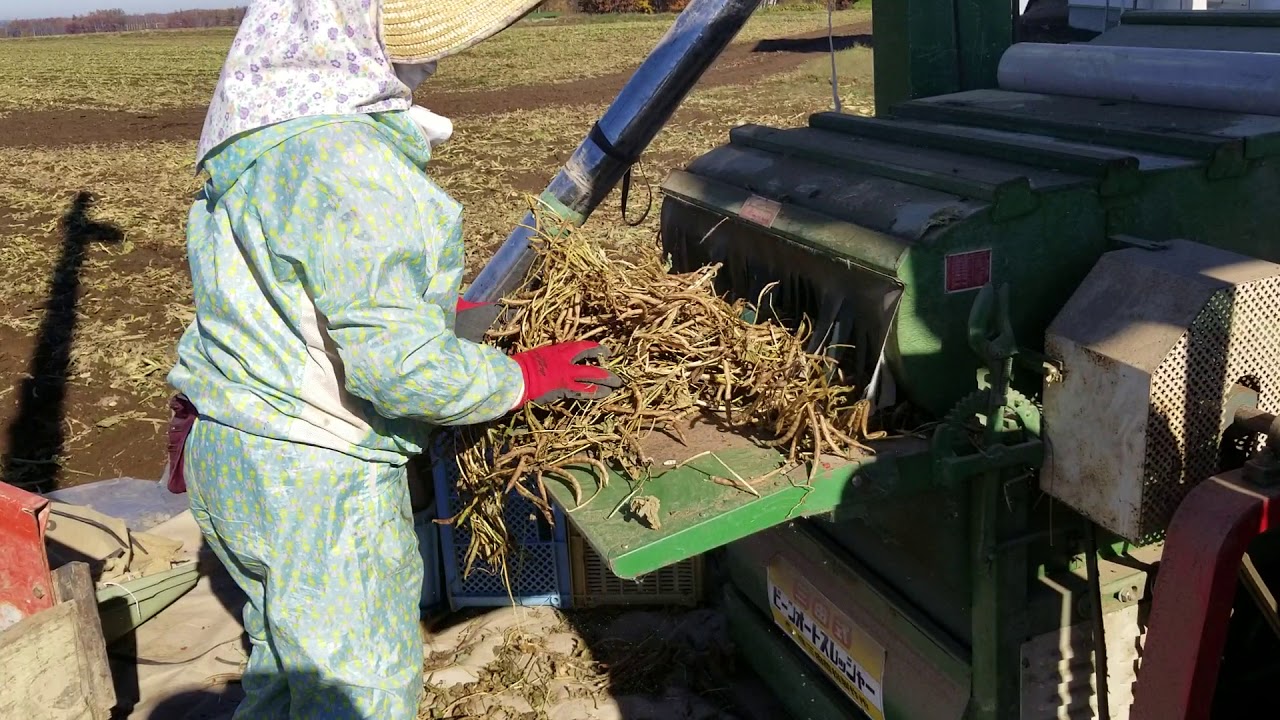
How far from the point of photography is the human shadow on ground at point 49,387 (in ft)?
19.4

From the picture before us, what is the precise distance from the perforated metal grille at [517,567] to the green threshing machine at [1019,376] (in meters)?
1.25

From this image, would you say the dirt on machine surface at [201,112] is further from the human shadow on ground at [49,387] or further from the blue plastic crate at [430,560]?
the blue plastic crate at [430,560]

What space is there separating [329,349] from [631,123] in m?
1.17

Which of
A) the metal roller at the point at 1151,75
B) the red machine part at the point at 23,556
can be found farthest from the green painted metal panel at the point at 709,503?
the red machine part at the point at 23,556

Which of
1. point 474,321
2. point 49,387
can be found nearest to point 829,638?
point 474,321

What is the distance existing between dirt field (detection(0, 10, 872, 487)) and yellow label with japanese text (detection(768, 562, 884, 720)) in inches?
94.0

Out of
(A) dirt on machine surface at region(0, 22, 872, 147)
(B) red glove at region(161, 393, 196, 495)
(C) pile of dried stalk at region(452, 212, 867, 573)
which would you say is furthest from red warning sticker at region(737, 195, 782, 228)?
(A) dirt on machine surface at region(0, 22, 872, 147)

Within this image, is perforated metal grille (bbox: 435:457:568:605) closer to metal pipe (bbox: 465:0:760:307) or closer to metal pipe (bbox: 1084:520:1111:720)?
metal pipe (bbox: 465:0:760:307)

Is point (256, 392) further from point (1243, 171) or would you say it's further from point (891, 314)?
point (1243, 171)

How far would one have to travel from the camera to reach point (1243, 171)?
253cm

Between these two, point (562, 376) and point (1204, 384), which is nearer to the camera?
point (1204, 384)

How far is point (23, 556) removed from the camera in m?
3.63

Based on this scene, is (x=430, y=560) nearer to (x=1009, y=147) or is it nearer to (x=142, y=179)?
(x=1009, y=147)

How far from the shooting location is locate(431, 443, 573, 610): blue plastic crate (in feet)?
14.3
